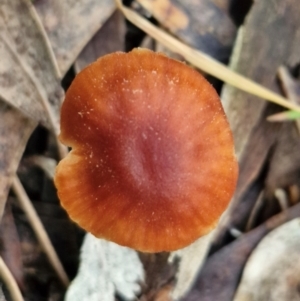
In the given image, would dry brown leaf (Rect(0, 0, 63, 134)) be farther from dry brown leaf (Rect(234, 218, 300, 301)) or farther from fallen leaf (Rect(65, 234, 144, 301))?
dry brown leaf (Rect(234, 218, 300, 301))

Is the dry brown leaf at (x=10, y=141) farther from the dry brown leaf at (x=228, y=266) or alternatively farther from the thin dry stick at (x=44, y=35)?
the dry brown leaf at (x=228, y=266)

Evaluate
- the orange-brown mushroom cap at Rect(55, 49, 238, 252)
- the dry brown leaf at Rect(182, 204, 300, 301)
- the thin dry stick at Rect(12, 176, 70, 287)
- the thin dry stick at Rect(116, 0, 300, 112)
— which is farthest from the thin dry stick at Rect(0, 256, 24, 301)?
the thin dry stick at Rect(116, 0, 300, 112)

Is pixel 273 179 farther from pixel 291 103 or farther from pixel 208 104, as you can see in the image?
pixel 208 104

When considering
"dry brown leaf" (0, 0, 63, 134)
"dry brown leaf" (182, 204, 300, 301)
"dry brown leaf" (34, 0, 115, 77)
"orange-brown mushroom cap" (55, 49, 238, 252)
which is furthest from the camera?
"dry brown leaf" (182, 204, 300, 301)

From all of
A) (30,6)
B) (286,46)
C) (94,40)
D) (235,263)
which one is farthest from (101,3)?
(235,263)

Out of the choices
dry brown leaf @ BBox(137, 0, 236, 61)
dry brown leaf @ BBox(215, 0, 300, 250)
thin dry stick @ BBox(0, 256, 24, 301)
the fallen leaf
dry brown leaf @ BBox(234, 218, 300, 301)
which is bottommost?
dry brown leaf @ BBox(234, 218, 300, 301)

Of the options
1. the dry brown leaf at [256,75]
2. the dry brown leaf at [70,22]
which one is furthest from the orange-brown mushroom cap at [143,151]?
the dry brown leaf at [256,75]
